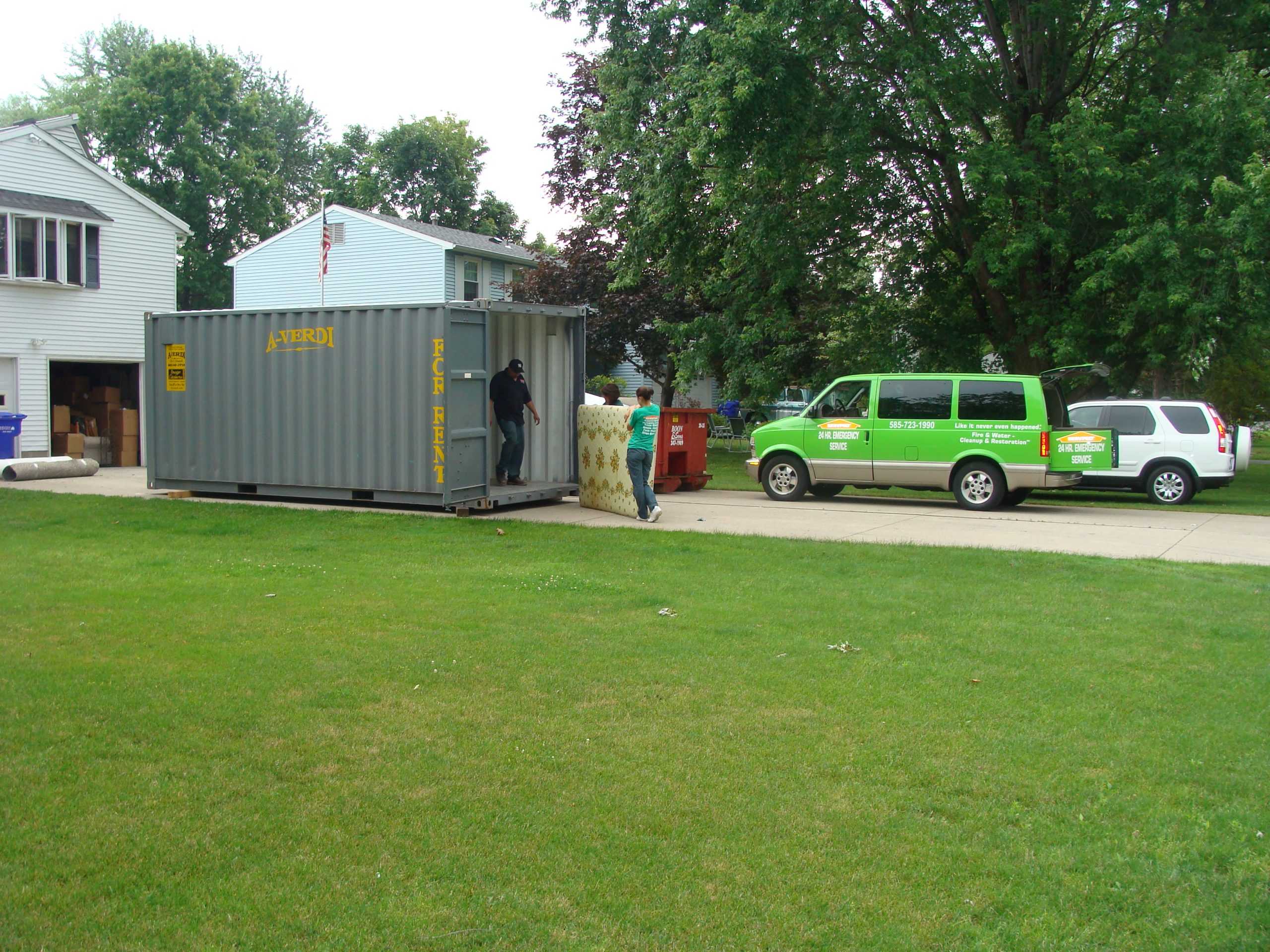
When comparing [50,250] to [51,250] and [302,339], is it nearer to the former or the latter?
[51,250]

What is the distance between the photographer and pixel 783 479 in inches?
736

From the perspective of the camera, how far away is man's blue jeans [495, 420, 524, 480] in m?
16.3

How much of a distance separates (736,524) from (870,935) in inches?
448

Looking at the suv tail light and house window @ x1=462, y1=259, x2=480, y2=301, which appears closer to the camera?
the suv tail light

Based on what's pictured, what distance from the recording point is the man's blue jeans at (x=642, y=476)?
14766mm

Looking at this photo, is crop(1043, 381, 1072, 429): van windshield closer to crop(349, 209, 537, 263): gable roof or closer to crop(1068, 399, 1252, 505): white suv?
crop(1068, 399, 1252, 505): white suv

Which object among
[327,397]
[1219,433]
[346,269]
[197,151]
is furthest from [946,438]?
[197,151]

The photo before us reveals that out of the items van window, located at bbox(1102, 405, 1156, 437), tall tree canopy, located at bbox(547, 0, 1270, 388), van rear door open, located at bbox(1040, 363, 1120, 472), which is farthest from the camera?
tall tree canopy, located at bbox(547, 0, 1270, 388)

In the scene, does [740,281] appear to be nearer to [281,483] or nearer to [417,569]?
[281,483]

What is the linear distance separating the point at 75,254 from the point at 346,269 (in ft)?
48.2

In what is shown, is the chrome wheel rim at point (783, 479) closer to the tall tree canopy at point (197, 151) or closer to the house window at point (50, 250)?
the house window at point (50, 250)

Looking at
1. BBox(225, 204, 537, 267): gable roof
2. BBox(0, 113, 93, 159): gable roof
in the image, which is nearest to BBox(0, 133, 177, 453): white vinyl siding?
BBox(0, 113, 93, 159): gable roof

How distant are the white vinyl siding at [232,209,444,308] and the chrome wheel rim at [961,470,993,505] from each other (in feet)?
81.8

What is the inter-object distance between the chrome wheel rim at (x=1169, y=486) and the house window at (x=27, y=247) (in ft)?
76.1
